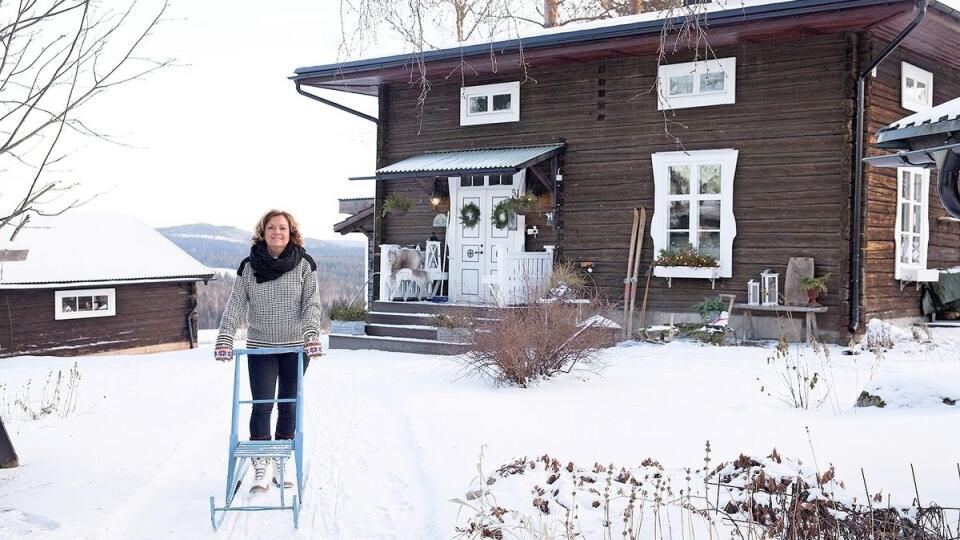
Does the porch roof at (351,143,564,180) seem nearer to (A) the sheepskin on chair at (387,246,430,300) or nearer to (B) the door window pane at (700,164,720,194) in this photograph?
(A) the sheepskin on chair at (387,246,430,300)

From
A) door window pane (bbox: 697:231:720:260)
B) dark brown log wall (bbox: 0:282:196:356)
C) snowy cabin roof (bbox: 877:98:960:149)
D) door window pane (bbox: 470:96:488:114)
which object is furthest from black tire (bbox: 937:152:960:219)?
dark brown log wall (bbox: 0:282:196:356)

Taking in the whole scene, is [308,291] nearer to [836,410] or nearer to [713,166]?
[836,410]

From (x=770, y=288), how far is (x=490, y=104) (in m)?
5.40

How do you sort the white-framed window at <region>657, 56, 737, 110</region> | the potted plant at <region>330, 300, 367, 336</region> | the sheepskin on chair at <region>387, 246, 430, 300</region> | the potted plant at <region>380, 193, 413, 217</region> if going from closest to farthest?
the white-framed window at <region>657, 56, 737, 110</region> < the potted plant at <region>330, 300, 367, 336</region> < the sheepskin on chair at <region>387, 246, 430, 300</region> < the potted plant at <region>380, 193, 413, 217</region>

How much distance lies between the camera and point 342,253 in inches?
3118

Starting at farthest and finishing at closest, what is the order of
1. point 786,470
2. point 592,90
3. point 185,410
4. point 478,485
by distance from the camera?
point 592,90, point 185,410, point 478,485, point 786,470

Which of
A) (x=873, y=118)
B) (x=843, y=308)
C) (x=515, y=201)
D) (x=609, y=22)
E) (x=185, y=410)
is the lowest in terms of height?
(x=185, y=410)

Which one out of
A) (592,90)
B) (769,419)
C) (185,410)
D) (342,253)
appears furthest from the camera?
(342,253)

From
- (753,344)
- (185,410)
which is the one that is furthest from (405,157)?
(185,410)

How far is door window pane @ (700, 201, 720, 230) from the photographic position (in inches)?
500

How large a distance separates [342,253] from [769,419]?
74.0m

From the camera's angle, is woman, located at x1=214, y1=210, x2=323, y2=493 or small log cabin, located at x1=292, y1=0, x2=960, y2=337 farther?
small log cabin, located at x1=292, y1=0, x2=960, y2=337

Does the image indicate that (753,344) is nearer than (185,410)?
No

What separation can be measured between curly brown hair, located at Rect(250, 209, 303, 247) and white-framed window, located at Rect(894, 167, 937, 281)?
10.2 meters
